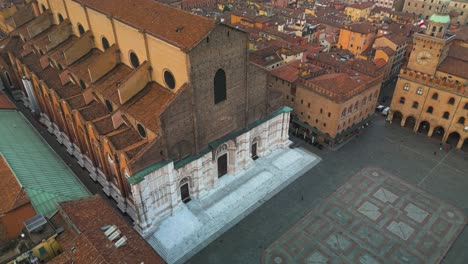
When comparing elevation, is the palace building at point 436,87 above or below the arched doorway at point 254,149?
above

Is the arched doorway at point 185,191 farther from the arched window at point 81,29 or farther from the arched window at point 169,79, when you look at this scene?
the arched window at point 81,29

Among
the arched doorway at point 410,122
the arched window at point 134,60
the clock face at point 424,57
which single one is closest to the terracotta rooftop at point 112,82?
the arched window at point 134,60

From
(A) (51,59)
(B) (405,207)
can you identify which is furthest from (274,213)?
(A) (51,59)

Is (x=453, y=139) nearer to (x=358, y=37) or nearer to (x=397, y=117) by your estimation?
(x=397, y=117)

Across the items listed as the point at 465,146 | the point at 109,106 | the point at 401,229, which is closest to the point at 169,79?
the point at 109,106

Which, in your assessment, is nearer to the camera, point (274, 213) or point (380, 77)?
point (274, 213)

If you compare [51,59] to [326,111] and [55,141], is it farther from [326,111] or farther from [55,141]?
[326,111]
